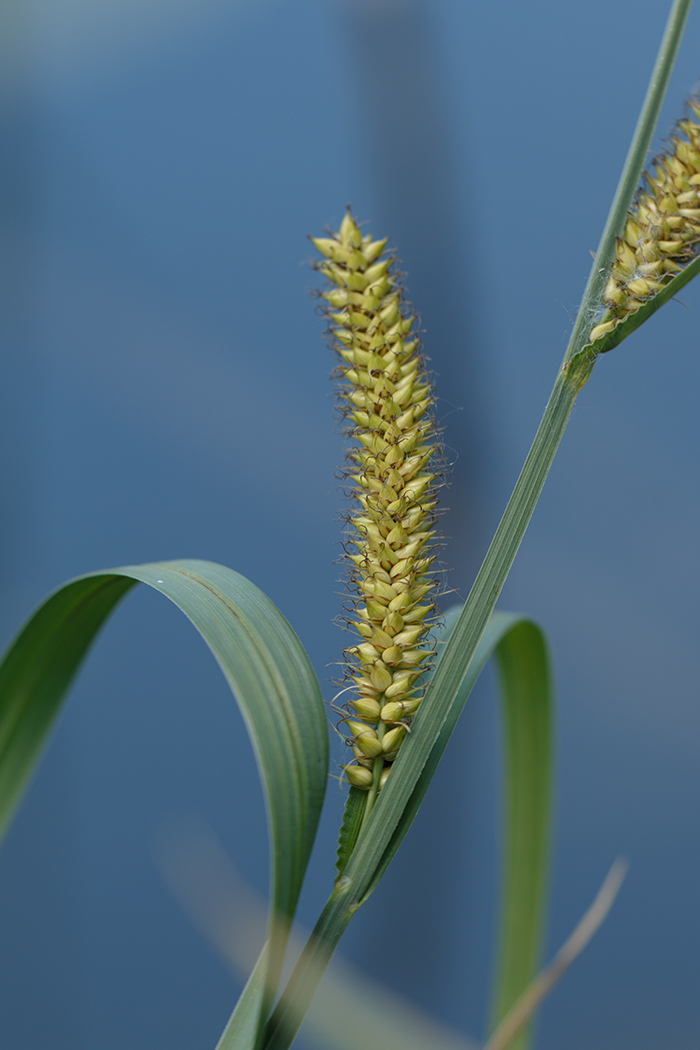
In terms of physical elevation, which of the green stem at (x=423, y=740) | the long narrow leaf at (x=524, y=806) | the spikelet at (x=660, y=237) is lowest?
the long narrow leaf at (x=524, y=806)

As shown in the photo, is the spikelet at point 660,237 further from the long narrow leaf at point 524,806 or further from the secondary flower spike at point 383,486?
the long narrow leaf at point 524,806

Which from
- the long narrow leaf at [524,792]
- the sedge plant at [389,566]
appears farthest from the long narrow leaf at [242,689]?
the long narrow leaf at [524,792]

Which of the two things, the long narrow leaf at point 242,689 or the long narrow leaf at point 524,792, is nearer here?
the long narrow leaf at point 242,689

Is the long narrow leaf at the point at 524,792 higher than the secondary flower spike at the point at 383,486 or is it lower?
lower

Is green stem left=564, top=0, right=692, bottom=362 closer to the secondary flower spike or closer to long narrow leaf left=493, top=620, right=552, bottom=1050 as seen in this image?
the secondary flower spike

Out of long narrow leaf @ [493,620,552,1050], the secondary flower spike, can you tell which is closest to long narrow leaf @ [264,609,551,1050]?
long narrow leaf @ [493,620,552,1050]

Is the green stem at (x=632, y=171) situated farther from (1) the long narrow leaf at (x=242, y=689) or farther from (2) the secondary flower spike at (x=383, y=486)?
(1) the long narrow leaf at (x=242, y=689)
